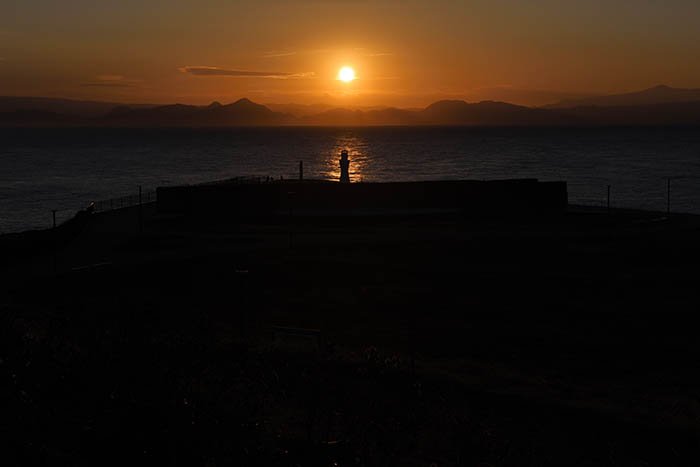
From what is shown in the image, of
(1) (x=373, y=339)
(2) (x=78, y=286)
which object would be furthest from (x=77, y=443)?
(2) (x=78, y=286)

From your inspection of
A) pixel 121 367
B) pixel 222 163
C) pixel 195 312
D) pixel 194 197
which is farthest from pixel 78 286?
pixel 222 163

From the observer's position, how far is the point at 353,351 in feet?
66.8

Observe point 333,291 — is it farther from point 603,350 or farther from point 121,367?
point 121,367

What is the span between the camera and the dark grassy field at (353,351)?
36.9ft

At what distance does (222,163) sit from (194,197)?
144 meters

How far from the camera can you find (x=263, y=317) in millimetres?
24984

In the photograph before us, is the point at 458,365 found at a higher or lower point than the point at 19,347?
lower

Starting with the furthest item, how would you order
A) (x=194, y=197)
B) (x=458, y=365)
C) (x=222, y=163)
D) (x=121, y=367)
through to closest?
(x=222, y=163), (x=194, y=197), (x=458, y=365), (x=121, y=367)

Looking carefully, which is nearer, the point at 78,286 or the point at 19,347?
the point at 19,347

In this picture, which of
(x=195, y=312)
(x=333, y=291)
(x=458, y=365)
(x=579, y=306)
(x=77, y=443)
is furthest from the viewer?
(x=333, y=291)

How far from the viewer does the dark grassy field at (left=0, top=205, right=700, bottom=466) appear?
11.2m

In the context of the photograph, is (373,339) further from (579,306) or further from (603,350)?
(579,306)

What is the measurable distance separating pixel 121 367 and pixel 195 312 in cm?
1268

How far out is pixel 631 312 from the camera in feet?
84.7
